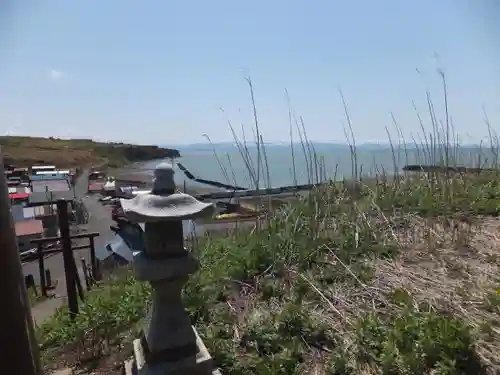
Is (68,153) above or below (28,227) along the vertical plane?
above

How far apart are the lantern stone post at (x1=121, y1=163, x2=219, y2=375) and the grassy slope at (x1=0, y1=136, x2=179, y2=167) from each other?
3861cm

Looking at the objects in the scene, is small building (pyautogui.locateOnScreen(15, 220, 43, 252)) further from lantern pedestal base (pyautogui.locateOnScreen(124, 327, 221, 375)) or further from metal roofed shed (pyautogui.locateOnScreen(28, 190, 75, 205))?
lantern pedestal base (pyautogui.locateOnScreen(124, 327, 221, 375))

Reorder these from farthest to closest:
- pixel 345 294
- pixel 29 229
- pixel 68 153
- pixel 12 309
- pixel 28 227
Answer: pixel 68 153 < pixel 28 227 < pixel 29 229 < pixel 345 294 < pixel 12 309

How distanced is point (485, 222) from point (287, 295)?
101 inches

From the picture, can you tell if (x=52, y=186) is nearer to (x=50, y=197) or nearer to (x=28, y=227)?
(x=28, y=227)

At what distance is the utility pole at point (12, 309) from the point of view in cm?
75

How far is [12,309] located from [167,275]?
1129 mm

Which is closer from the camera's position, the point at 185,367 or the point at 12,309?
the point at 12,309

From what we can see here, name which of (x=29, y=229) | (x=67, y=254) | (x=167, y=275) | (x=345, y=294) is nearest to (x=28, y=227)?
(x=29, y=229)

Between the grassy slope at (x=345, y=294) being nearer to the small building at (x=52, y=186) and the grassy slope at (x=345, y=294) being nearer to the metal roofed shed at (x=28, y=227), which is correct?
the small building at (x=52, y=186)

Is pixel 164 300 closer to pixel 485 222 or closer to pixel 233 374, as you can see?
pixel 233 374

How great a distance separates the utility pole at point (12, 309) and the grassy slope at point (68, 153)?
39.5 meters

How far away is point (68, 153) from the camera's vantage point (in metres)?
63.9

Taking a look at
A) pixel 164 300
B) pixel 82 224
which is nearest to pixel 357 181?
pixel 164 300
